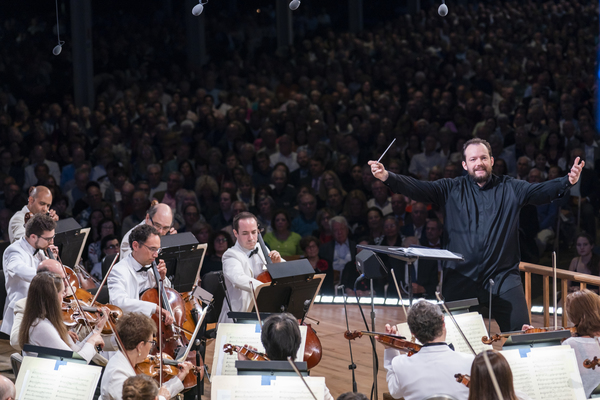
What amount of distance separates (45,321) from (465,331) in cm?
201

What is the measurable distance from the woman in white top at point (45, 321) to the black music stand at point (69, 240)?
1558 mm

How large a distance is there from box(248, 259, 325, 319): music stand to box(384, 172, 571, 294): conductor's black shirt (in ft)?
2.33

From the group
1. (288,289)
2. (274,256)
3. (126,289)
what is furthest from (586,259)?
(126,289)

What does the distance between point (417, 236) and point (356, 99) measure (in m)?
3.48

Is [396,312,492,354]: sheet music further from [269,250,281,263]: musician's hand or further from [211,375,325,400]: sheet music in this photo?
[269,250,281,263]: musician's hand

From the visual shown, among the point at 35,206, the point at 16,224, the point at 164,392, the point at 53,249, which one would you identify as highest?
the point at 35,206

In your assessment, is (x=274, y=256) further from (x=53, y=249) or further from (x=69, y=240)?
(x=69, y=240)

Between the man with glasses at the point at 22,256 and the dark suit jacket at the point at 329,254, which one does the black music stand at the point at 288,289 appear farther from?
the dark suit jacket at the point at 329,254

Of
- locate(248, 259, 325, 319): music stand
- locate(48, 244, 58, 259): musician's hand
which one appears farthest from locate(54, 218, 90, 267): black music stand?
locate(248, 259, 325, 319): music stand

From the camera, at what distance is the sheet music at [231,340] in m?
3.42

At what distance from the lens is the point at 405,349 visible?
3.01 metres

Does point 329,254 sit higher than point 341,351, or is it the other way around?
point 329,254

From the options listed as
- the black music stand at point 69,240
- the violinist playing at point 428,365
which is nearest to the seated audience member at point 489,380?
the violinist playing at point 428,365

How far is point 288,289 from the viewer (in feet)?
13.1
